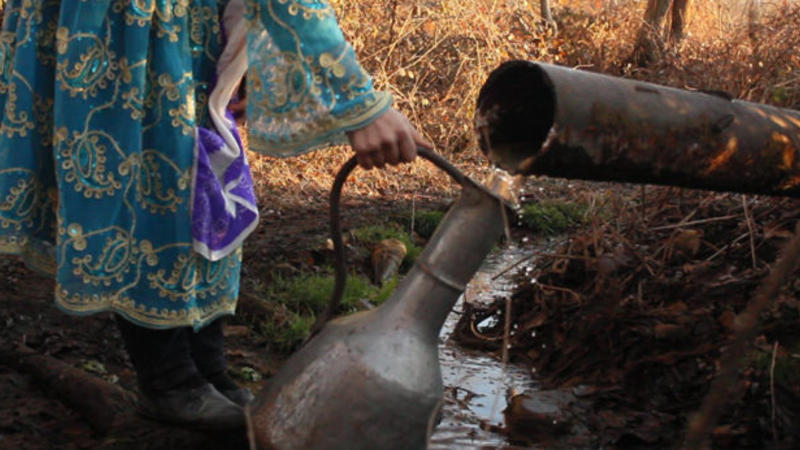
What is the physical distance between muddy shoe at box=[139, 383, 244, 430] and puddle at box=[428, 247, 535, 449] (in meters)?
0.64

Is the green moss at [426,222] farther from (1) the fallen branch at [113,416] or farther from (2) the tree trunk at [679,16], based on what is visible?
(2) the tree trunk at [679,16]

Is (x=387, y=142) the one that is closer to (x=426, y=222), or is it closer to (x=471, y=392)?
(x=471, y=392)

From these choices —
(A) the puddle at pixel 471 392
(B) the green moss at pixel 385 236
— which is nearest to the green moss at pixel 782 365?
(A) the puddle at pixel 471 392

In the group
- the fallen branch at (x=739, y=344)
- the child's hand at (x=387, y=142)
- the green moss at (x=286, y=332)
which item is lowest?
the green moss at (x=286, y=332)

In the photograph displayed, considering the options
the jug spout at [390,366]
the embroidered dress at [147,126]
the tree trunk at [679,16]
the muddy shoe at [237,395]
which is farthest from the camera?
the tree trunk at [679,16]

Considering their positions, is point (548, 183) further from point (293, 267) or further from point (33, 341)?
point (33, 341)

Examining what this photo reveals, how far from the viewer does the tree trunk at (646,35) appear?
1093 centimetres

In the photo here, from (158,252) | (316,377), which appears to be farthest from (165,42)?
(316,377)

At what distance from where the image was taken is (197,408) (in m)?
2.69

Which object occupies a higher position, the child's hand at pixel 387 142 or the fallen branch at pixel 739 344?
the fallen branch at pixel 739 344

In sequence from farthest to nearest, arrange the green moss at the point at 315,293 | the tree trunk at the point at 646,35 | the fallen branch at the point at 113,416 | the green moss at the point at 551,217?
1. the tree trunk at the point at 646,35
2. the green moss at the point at 551,217
3. the green moss at the point at 315,293
4. the fallen branch at the point at 113,416

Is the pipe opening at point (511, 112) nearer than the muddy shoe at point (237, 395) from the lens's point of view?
Yes

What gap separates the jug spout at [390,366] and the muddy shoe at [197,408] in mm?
549

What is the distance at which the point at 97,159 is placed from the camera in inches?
97.5
